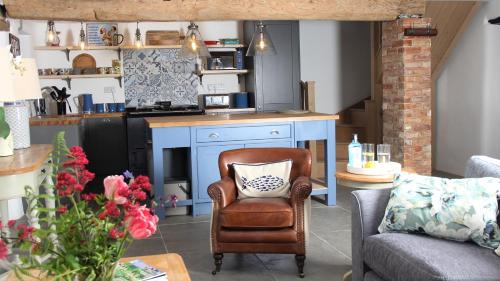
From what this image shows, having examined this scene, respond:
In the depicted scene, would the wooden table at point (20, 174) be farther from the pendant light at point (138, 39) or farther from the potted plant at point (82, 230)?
the pendant light at point (138, 39)

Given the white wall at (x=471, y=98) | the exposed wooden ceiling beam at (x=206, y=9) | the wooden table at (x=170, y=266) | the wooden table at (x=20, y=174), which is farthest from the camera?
the white wall at (x=471, y=98)

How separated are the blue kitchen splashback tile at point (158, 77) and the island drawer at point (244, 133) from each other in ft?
10.0

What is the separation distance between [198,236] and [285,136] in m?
1.49

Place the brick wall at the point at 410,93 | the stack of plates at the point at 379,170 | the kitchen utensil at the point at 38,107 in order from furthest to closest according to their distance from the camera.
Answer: the kitchen utensil at the point at 38,107 < the brick wall at the point at 410,93 < the stack of plates at the point at 379,170

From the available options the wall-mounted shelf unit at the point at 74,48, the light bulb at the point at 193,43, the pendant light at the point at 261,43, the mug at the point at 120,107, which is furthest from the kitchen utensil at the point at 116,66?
the pendant light at the point at 261,43

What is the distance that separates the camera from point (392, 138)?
22.0 feet

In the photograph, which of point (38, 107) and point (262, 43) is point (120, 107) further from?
point (262, 43)

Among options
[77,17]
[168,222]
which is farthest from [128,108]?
[168,222]

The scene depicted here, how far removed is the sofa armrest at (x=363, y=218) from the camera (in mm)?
3158

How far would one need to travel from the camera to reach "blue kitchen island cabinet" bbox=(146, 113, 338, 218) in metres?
5.44

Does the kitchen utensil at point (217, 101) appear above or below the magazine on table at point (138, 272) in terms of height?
above

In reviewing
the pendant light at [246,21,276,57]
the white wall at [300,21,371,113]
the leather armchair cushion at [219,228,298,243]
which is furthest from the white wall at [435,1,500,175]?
the leather armchair cushion at [219,228,298,243]

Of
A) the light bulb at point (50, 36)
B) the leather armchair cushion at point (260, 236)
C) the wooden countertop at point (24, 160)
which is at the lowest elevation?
the leather armchair cushion at point (260, 236)

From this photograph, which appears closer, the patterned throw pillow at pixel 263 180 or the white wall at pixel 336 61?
the patterned throw pillow at pixel 263 180
